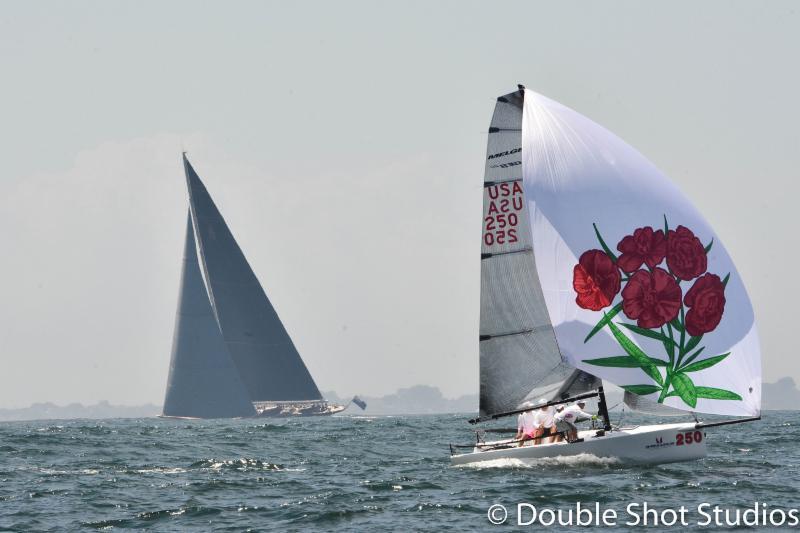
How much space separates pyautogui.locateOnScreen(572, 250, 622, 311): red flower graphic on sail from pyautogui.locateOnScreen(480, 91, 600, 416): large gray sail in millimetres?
1391

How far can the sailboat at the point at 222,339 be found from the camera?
7162 centimetres

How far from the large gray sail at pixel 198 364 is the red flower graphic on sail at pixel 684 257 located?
4746 centimetres

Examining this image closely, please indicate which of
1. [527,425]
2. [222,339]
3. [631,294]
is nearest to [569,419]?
[527,425]

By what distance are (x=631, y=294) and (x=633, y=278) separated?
0.36 m

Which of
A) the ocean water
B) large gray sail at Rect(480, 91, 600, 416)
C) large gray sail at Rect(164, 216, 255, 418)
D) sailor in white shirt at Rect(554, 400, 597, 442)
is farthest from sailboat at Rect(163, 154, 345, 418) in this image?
sailor in white shirt at Rect(554, 400, 597, 442)

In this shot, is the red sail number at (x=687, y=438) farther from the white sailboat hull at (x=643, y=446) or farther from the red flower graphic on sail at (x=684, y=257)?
the red flower graphic on sail at (x=684, y=257)

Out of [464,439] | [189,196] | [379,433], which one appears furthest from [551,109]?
[189,196]

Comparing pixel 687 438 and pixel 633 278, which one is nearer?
pixel 687 438

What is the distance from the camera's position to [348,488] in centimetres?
2550

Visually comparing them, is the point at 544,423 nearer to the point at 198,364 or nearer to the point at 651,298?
the point at 651,298

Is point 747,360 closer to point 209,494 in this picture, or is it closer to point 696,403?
point 696,403

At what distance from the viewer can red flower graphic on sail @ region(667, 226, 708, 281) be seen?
27.0m

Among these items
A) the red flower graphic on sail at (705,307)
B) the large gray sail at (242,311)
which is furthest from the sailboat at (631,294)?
the large gray sail at (242,311)

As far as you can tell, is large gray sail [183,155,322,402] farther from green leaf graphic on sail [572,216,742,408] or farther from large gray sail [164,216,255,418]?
green leaf graphic on sail [572,216,742,408]
